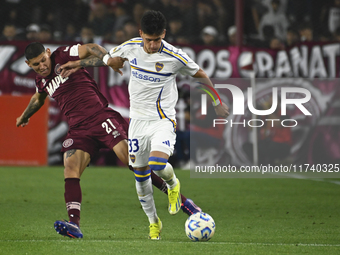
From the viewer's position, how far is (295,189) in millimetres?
9531

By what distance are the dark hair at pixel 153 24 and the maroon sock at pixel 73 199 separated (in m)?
1.52

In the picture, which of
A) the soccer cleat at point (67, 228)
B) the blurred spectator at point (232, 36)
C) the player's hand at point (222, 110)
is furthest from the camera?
the blurred spectator at point (232, 36)

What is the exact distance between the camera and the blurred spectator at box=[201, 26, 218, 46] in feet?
43.3

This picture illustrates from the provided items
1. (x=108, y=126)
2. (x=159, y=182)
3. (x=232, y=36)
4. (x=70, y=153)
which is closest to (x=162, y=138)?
(x=159, y=182)

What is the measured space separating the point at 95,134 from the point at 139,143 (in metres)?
0.64

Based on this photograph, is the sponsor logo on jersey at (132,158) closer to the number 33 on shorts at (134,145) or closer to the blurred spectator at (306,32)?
the number 33 on shorts at (134,145)

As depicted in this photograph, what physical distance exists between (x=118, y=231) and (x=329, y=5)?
976cm

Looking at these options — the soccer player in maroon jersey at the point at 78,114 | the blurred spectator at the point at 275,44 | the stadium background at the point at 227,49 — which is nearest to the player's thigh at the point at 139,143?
the soccer player in maroon jersey at the point at 78,114

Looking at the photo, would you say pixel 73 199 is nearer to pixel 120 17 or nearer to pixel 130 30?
pixel 130 30

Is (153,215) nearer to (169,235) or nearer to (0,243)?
(169,235)

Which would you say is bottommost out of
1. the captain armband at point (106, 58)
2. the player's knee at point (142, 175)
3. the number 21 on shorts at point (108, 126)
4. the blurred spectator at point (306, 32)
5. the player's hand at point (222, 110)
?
the player's knee at point (142, 175)

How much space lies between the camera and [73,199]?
17.8 feet

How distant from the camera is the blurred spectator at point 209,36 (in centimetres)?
1321

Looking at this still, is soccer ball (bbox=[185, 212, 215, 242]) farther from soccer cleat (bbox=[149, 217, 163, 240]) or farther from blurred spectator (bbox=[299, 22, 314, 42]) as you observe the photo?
blurred spectator (bbox=[299, 22, 314, 42])
